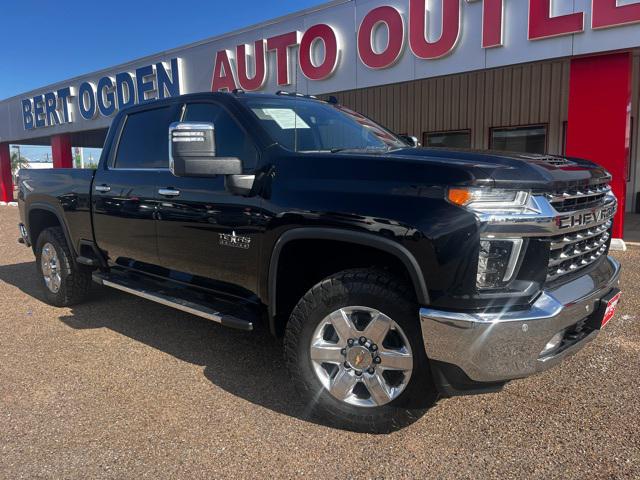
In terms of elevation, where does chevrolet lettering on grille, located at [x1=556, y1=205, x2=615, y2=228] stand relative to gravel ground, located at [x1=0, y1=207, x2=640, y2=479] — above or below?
above

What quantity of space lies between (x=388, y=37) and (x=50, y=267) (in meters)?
6.97

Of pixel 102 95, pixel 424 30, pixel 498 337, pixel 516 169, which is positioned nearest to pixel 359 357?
pixel 498 337

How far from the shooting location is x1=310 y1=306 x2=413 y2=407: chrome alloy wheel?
2549 millimetres

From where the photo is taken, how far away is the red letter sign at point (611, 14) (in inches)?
264

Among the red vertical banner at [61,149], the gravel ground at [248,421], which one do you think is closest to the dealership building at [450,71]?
the red vertical banner at [61,149]

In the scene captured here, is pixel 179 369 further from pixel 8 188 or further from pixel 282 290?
pixel 8 188

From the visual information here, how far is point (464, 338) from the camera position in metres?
2.24

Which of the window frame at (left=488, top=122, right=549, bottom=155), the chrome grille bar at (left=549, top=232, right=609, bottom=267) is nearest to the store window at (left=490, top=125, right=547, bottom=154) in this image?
the window frame at (left=488, top=122, right=549, bottom=155)

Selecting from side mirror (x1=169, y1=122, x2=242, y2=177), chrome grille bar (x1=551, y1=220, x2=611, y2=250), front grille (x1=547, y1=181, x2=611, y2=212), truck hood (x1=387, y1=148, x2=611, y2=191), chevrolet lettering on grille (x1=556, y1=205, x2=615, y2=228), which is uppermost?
side mirror (x1=169, y1=122, x2=242, y2=177)

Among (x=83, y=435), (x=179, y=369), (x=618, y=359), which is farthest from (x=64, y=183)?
(x=618, y=359)

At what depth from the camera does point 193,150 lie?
2.81 metres

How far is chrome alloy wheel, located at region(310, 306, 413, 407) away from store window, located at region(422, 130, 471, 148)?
11601 millimetres

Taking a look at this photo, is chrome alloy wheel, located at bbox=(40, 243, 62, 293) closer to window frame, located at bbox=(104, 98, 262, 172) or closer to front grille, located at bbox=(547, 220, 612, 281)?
window frame, located at bbox=(104, 98, 262, 172)

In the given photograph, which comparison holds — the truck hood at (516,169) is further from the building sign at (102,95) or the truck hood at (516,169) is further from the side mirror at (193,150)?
the building sign at (102,95)
